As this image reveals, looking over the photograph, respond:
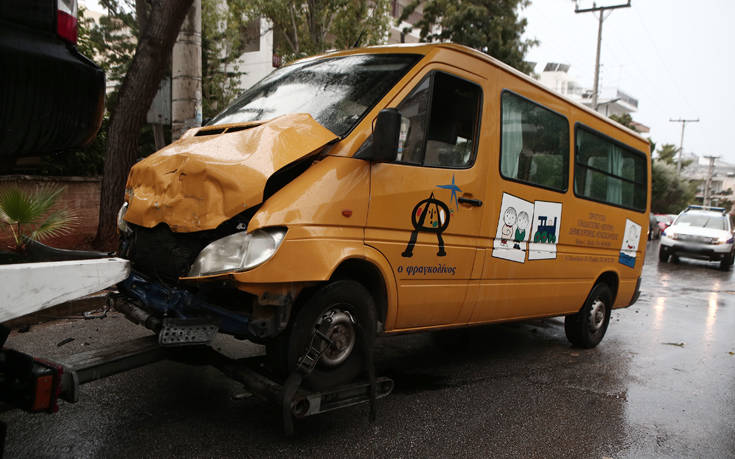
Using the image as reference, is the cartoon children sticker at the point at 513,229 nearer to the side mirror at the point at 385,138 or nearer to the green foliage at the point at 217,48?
the side mirror at the point at 385,138

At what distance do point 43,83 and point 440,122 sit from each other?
2.65m

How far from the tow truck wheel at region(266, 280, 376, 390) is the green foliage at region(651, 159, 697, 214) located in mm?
43320

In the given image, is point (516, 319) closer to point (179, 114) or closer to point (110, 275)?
point (110, 275)

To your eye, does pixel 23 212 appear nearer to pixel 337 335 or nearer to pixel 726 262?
pixel 337 335

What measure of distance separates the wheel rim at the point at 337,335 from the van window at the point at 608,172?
3362 millimetres

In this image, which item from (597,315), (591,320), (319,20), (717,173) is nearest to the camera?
(591,320)

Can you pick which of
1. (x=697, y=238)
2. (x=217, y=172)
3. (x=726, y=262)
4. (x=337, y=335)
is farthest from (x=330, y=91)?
(x=726, y=262)

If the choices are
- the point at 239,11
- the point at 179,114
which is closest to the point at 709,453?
the point at 179,114

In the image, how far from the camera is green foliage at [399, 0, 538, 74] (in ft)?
72.7

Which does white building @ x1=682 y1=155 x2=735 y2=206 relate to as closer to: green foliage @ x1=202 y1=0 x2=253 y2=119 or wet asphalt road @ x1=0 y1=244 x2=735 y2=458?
green foliage @ x1=202 y1=0 x2=253 y2=119

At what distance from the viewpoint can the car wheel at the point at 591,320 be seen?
625 cm

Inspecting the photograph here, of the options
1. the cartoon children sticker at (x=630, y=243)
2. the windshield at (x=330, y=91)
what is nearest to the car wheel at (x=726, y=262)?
the cartoon children sticker at (x=630, y=243)

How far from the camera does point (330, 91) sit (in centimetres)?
399

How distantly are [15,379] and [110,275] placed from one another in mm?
563
